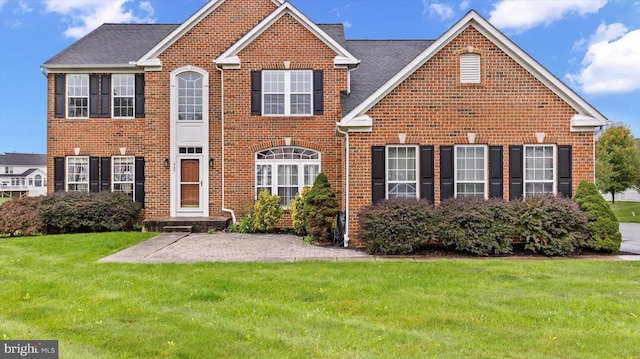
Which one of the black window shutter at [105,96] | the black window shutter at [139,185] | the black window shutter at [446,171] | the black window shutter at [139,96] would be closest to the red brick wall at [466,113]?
the black window shutter at [446,171]

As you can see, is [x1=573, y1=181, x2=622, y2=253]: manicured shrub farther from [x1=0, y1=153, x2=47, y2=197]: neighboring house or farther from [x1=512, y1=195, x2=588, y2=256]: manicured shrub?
[x1=0, y1=153, x2=47, y2=197]: neighboring house

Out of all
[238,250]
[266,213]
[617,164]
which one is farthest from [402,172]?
[617,164]

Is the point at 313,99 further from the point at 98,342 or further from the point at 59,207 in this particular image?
the point at 98,342

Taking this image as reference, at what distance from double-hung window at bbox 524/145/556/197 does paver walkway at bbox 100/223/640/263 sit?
2.41 m

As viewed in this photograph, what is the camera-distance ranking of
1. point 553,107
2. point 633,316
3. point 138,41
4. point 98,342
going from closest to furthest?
1. point 98,342
2. point 633,316
3. point 553,107
4. point 138,41

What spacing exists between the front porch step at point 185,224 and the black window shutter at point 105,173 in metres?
2.79

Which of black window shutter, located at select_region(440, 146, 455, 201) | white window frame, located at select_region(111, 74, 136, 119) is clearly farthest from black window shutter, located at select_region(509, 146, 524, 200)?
white window frame, located at select_region(111, 74, 136, 119)

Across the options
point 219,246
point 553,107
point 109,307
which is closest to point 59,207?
point 219,246

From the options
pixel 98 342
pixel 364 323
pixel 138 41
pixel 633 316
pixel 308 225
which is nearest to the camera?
pixel 98 342

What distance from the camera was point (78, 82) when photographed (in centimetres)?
1744

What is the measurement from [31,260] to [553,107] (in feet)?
44.6

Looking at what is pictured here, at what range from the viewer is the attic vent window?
11.9 m

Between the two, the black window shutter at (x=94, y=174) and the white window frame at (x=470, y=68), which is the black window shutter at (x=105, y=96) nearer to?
the black window shutter at (x=94, y=174)

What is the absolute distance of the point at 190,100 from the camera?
16875 mm
